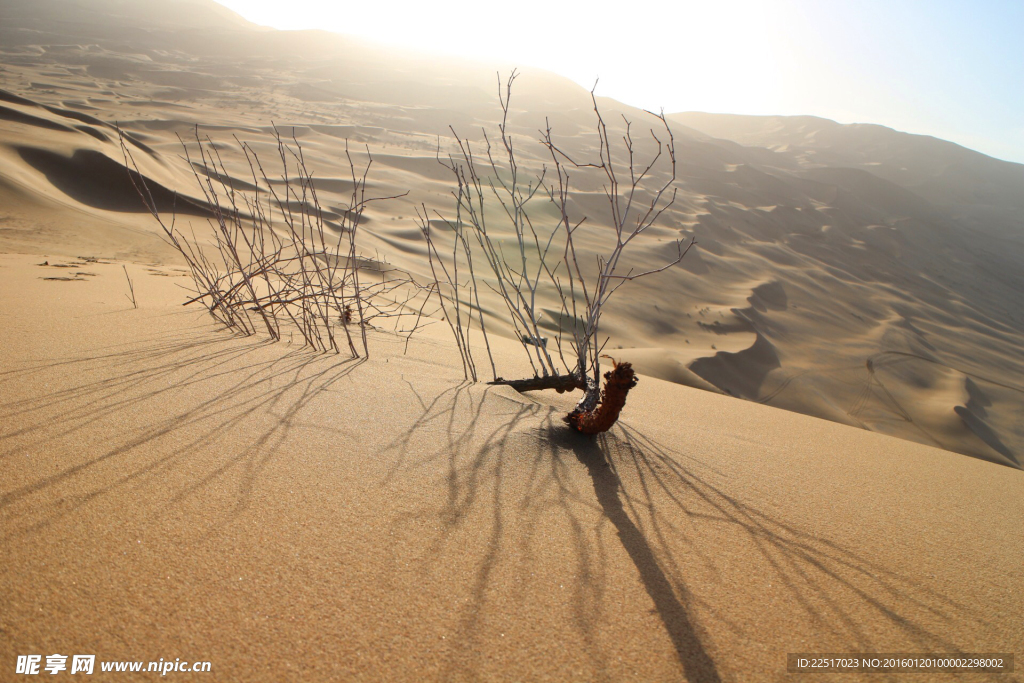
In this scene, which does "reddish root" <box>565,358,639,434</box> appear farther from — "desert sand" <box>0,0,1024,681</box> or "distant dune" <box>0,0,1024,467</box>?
"distant dune" <box>0,0,1024,467</box>

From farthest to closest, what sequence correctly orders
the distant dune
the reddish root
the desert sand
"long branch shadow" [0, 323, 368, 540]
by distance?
the distant dune → the reddish root → "long branch shadow" [0, 323, 368, 540] → the desert sand

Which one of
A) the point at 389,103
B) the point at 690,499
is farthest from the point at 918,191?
the point at 690,499

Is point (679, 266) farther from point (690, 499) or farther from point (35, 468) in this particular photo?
point (35, 468)

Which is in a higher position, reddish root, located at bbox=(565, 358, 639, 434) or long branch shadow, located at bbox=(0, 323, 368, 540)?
reddish root, located at bbox=(565, 358, 639, 434)

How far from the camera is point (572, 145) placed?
619 inches

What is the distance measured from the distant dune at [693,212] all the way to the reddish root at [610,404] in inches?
104

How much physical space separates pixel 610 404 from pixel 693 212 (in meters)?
10.2

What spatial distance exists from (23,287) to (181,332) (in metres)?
0.82

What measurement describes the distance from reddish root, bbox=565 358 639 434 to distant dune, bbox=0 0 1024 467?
2.65m

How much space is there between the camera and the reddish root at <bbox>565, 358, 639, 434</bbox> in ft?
4.64

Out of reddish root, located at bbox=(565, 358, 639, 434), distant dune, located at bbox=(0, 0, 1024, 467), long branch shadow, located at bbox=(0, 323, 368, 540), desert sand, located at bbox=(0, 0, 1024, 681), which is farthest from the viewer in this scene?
distant dune, located at bbox=(0, 0, 1024, 467)

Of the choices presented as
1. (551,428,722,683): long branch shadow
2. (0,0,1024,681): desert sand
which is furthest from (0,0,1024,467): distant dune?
(551,428,722,683): long branch shadow

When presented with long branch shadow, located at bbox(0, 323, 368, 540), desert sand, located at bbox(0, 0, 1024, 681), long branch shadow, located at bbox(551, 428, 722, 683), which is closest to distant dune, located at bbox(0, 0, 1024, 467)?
desert sand, located at bbox(0, 0, 1024, 681)

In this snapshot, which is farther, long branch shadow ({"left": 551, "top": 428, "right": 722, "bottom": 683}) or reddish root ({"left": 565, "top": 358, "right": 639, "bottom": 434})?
reddish root ({"left": 565, "top": 358, "right": 639, "bottom": 434})
